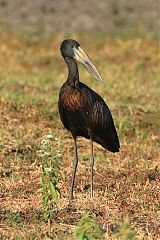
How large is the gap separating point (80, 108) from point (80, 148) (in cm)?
283

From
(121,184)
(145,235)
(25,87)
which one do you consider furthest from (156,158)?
(25,87)

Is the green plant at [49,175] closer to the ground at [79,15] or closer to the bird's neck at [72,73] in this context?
the bird's neck at [72,73]

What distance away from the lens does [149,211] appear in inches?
300

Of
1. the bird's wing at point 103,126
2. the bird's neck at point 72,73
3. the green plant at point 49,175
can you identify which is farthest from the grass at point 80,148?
the bird's neck at point 72,73

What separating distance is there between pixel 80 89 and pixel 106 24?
57.2ft

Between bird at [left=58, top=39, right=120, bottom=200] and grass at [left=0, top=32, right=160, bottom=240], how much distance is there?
0.48 m

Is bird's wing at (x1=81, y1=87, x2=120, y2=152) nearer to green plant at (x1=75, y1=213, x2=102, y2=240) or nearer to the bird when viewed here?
the bird

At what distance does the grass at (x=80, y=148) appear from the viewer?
284 inches

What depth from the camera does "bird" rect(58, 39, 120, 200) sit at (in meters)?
8.17

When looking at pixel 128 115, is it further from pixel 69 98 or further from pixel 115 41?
pixel 115 41

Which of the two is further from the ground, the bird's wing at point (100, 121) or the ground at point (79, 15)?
Answer: the ground at point (79, 15)

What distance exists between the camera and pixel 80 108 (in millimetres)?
8195

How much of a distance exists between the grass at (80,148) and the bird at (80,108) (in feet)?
1.57

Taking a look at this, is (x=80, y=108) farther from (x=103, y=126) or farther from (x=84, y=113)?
(x=103, y=126)
